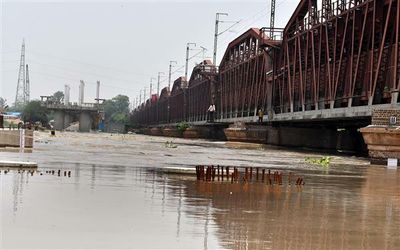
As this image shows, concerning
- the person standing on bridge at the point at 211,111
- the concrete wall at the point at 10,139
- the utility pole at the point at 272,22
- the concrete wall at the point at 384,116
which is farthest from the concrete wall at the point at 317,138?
the person standing on bridge at the point at 211,111

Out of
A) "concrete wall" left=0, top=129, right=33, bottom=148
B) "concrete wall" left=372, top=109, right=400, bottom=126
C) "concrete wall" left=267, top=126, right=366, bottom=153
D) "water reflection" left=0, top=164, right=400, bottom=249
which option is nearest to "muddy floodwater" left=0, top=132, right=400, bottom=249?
"water reflection" left=0, top=164, right=400, bottom=249

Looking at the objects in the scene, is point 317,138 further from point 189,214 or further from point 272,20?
point 189,214

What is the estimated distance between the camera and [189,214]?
11844 mm

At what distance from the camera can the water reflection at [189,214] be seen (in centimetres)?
917

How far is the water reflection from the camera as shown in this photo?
917 cm

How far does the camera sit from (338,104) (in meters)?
59.4

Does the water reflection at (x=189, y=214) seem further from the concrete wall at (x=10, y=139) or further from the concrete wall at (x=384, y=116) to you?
the concrete wall at (x=384, y=116)

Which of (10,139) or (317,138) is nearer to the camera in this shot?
(10,139)

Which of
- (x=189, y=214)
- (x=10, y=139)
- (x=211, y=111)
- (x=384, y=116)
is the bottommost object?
(x=189, y=214)

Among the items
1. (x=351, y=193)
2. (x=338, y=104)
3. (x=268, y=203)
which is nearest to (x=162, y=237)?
(x=268, y=203)

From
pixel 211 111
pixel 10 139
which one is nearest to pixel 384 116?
pixel 10 139

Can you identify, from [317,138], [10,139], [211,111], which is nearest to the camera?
[10,139]

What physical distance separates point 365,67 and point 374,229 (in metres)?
44.3

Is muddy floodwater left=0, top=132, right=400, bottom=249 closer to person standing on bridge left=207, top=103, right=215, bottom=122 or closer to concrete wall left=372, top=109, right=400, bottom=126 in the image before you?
concrete wall left=372, top=109, right=400, bottom=126
